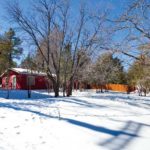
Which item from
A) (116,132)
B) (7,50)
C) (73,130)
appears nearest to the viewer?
(73,130)

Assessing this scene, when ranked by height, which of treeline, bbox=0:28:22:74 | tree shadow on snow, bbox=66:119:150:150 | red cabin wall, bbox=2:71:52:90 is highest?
treeline, bbox=0:28:22:74

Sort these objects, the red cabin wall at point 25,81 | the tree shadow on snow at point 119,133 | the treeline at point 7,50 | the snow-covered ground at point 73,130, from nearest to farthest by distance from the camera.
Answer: the snow-covered ground at point 73,130
the tree shadow on snow at point 119,133
the treeline at point 7,50
the red cabin wall at point 25,81

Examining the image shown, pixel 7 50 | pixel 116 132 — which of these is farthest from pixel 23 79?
pixel 116 132

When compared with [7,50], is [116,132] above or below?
below

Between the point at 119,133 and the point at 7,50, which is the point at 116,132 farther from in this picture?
the point at 7,50

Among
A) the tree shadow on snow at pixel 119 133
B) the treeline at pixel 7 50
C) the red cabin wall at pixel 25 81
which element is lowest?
the tree shadow on snow at pixel 119 133

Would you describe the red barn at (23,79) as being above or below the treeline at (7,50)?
below

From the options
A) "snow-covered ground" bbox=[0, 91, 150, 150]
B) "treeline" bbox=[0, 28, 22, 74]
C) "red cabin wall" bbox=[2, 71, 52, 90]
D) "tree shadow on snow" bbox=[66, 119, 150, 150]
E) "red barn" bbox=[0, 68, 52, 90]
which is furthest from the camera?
"red cabin wall" bbox=[2, 71, 52, 90]

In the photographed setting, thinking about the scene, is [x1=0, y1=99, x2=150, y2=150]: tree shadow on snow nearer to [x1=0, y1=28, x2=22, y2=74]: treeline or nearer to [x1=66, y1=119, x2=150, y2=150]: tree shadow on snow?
[x1=66, y1=119, x2=150, y2=150]: tree shadow on snow

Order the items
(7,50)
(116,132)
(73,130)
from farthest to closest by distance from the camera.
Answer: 1. (7,50)
2. (116,132)
3. (73,130)

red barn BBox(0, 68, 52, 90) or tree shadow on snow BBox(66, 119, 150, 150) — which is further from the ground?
red barn BBox(0, 68, 52, 90)

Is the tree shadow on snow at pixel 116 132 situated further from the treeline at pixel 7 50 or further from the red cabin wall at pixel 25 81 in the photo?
the red cabin wall at pixel 25 81

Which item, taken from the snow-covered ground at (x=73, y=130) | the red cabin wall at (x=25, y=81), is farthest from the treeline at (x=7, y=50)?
the snow-covered ground at (x=73, y=130)

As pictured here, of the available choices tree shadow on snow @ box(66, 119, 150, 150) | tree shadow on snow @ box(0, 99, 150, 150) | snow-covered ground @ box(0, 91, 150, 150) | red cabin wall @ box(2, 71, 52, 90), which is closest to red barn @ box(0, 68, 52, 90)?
red cabin wall @ box(2, 71, 52, 90)
